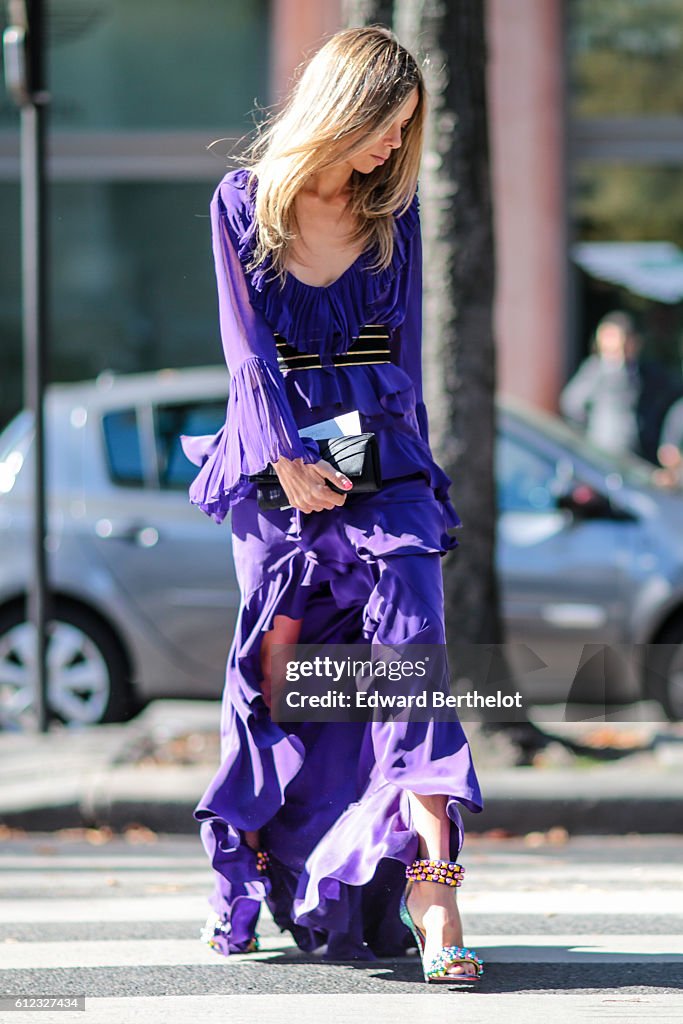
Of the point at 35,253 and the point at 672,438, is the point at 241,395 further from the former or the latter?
the point at 672,438

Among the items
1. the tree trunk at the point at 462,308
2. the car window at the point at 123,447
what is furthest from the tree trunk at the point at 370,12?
the car window at the point at 123,447

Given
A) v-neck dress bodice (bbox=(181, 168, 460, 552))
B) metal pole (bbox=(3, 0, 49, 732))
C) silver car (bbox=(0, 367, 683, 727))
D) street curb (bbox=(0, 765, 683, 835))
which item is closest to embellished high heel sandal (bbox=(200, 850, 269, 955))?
v-neck dress bodice (bbox=(181, 168, 460, 552))

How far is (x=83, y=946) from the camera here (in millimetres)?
3844

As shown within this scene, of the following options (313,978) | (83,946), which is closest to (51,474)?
(83,946)

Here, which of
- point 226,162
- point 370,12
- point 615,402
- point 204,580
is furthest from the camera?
point 226,162

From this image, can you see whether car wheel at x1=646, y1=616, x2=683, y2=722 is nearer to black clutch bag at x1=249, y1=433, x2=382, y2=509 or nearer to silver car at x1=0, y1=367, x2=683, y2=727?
silver car at x1=0, y1=367, x2=683, y2=727

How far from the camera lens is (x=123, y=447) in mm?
7559

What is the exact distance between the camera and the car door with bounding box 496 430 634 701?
24.0ft

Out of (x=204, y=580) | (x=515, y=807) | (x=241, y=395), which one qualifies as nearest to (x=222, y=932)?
(x=241, y=395)

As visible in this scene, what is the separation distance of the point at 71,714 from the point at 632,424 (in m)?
4.50

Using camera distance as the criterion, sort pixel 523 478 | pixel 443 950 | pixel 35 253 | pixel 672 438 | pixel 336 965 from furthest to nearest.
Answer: pixel 672 438, pixel 523 478, pixel 35 253, pixel 336 965, pixel 443 950

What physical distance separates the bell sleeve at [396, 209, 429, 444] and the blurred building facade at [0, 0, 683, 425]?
27.5 ft

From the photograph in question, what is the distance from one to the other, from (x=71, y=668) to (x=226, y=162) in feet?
18.6

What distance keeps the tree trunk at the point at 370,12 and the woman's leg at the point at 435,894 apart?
12.8 feet
